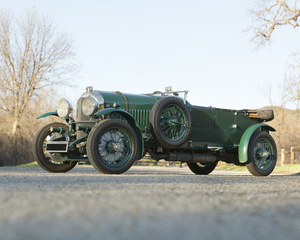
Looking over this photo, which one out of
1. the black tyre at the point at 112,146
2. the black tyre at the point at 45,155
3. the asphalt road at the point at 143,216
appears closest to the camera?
the asphalt road at the point at 143,216

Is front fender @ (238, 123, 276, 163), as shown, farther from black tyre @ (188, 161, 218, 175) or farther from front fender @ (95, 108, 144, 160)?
front fender @ (95, 108, 144, 160)

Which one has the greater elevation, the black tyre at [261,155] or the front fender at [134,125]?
the front fender at [134,125]

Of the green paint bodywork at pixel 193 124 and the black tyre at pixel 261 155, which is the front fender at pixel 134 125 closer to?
the green paint bodywork at pixel 193 124

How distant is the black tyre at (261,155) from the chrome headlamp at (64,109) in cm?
416

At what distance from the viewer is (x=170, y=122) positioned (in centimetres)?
757

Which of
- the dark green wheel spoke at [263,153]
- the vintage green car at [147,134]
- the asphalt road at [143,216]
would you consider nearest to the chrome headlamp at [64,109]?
the vintage green car at [147,134]

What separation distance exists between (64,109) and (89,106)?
0.60 meters

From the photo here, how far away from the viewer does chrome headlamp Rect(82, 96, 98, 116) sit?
23.9 feet

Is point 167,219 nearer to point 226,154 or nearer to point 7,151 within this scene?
point 226,154

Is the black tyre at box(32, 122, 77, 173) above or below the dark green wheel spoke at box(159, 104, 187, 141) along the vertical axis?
below

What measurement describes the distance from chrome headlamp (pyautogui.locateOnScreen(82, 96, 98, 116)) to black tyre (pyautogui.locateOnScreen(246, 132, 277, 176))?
3.71 meters

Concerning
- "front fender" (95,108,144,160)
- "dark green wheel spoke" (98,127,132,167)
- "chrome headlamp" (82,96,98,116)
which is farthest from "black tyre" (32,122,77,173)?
"front fender" (95,108,144,160)

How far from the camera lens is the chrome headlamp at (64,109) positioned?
24.8 feet

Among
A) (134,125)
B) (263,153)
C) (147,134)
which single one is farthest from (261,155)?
(134,125)
